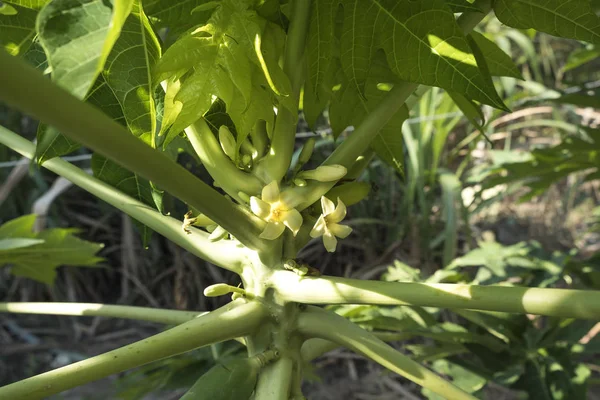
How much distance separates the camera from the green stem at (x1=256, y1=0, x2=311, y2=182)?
0.49m

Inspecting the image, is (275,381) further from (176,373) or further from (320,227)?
(176,373)

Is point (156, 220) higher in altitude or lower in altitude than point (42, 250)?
higher

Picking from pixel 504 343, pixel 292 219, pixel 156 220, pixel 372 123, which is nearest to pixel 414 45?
pixel 372 123

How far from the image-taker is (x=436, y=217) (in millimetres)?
2166

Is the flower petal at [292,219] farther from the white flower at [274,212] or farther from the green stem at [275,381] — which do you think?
the green stem at [275,381]

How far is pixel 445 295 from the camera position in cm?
43

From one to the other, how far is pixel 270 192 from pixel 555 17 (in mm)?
282

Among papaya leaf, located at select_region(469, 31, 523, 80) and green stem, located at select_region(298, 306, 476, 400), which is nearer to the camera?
green stem, located at select_region(298, 306, 476, 400)

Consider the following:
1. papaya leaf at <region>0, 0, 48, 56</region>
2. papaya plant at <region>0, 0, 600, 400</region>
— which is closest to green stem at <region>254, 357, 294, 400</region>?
papaya plant at <region>0, 0, 600, 400</region>

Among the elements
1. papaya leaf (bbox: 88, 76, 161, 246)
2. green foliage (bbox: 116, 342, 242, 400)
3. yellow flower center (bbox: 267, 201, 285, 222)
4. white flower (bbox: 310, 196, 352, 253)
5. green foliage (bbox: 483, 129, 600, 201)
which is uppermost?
papaya leaf (bbox: 88, 76, 161, 246)

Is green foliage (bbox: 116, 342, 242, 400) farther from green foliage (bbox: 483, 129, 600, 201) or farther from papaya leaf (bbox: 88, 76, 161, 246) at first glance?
green foliage (bbox: 483, 129, 600, 201)

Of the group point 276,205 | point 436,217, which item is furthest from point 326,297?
point 436,217

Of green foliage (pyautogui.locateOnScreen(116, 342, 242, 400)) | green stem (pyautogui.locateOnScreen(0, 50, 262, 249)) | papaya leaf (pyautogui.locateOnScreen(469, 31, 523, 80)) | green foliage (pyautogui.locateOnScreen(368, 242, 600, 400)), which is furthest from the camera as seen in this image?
green foliage (pyautogui.locateOnScreen(116, 342, 242, 400))

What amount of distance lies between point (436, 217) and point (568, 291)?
5.92ft
